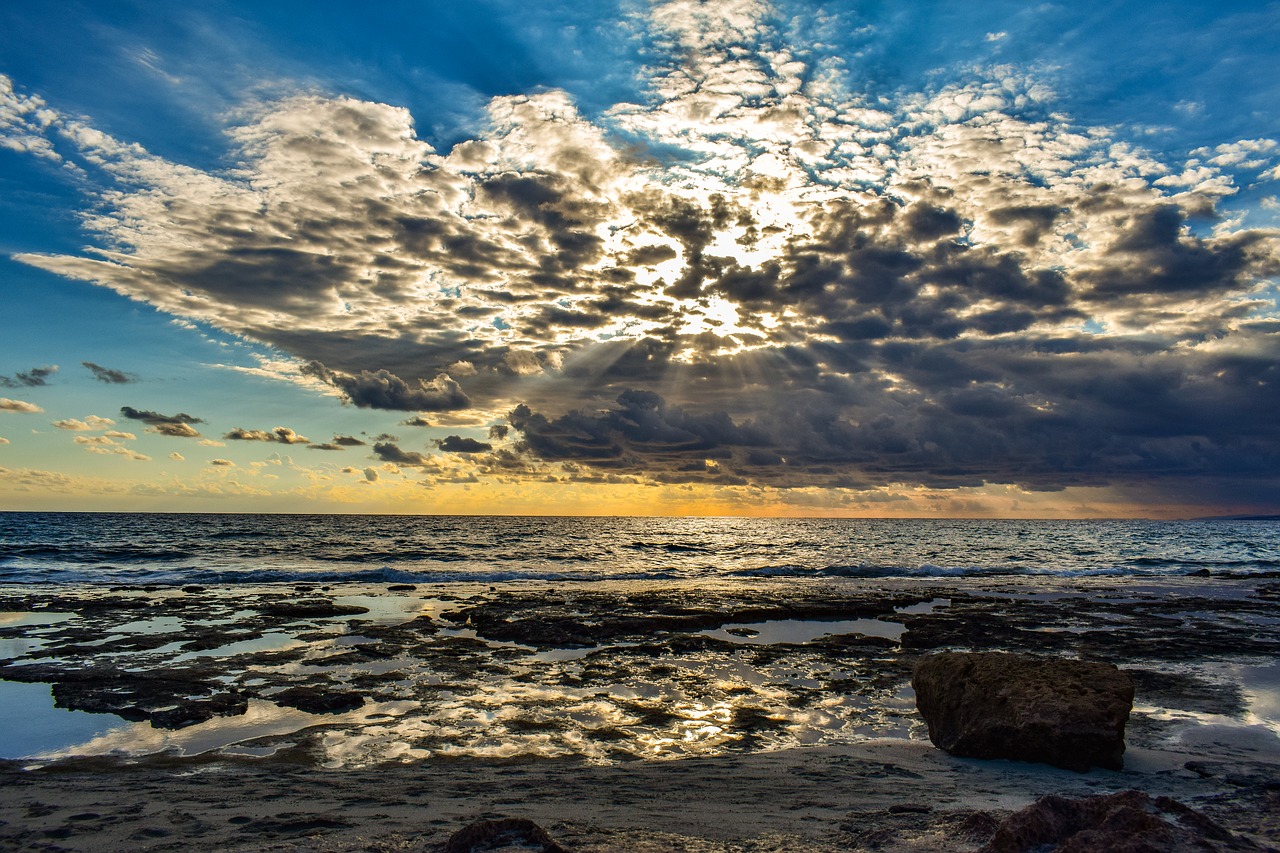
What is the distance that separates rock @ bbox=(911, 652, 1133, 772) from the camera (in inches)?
356

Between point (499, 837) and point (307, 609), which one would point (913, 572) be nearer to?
point (307, 609)

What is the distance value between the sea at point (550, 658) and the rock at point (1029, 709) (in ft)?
3.95

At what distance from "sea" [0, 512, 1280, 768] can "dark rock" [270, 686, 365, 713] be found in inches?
3.4

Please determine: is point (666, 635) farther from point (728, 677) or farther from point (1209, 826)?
point (1209, 826)

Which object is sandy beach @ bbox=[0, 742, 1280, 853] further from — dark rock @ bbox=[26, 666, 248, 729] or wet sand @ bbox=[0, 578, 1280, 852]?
dark rock @ bbox=[26, 666, 248, 729]

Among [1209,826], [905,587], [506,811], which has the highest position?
[1209,826]

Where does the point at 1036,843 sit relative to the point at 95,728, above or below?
above

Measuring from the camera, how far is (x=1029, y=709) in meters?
9.47

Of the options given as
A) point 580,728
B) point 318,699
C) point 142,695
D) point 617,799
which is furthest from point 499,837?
point 142,695

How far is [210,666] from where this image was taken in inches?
623

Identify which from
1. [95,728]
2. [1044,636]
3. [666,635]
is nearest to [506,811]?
[95,728]

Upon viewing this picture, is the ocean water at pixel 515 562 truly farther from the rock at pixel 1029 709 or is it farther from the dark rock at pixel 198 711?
the rock at pixel 1029 709

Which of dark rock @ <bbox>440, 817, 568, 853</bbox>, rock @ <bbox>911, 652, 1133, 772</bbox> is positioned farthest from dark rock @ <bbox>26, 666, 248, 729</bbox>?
rock @ <bbox>911, 652, 1133, 772</bbox>

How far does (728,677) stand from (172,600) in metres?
26.0
